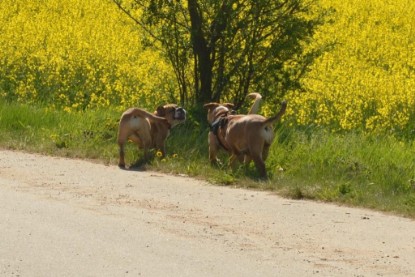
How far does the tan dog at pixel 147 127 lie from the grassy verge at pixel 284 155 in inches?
→ 7.2

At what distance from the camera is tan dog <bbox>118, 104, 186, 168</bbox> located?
43.0 feet

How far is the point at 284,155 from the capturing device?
42.1 ft

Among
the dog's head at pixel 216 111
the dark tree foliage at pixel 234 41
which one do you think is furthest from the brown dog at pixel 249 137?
the dark tree foliage at pixel 234 41

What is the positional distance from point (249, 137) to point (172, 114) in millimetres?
1701

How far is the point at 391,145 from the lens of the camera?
44.3ft

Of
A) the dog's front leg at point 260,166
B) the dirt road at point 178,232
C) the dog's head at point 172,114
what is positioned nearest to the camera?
the dirt road at point 178,232

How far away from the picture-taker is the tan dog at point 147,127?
1310 cm

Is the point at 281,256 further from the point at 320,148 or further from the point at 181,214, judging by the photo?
the point at 320,148

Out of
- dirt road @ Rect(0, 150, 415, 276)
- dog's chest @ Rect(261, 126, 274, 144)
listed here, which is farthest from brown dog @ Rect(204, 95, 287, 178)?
dirt road @ Rect(0, 150, 415, 276)

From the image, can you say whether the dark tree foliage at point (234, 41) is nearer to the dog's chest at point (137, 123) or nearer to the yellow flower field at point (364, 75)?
the yellow flower field at point (364, 75)

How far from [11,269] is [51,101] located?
380 inches

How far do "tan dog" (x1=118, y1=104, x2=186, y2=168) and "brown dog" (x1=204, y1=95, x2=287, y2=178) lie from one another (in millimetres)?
844

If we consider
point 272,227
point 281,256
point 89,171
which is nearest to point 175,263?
point 281,256

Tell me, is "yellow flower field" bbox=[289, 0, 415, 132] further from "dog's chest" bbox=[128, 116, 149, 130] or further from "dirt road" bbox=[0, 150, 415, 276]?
"dirt road" bbox=[0, 150, 415, 276]
